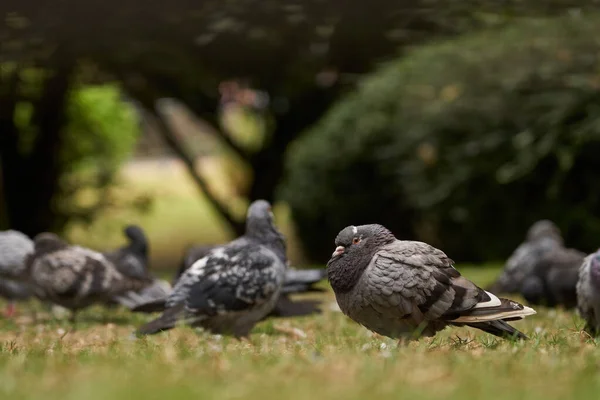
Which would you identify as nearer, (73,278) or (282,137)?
(73,278)

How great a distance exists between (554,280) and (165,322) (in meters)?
3.73

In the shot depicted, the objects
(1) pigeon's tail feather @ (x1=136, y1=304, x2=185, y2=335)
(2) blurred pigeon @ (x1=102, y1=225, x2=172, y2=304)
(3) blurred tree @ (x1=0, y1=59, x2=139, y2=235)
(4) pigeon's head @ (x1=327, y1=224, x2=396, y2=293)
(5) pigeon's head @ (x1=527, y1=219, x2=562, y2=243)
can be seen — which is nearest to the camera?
(4) pigeon's head @ (x1=327, y1=224, x2=396, y2=293)

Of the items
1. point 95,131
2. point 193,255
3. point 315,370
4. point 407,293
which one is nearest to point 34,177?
point 95,131

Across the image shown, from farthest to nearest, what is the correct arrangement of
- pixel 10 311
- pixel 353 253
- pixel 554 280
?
pixel 10 311, pixel 554 280, pixel 353 253

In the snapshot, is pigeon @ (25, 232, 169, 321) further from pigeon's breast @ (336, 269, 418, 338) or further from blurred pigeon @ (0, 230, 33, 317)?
pigeon's breast @ (336, 269, 418, 338)

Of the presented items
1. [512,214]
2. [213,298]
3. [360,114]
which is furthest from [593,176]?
[213,298]

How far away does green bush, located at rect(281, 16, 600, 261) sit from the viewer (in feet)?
40.6

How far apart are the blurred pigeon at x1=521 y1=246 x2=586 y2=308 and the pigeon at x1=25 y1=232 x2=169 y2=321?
3558 millimetres

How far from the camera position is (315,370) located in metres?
3.79

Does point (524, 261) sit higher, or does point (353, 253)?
point (353, 253)

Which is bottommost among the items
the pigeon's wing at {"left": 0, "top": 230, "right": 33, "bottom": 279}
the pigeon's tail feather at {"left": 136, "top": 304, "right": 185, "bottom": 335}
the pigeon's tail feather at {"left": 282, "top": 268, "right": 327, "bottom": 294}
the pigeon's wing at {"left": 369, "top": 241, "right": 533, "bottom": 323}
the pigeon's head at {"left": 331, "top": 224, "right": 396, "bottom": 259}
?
the pigeon's wing at {"left": 0, "top": 230, "right": 33, "bottom": 279}

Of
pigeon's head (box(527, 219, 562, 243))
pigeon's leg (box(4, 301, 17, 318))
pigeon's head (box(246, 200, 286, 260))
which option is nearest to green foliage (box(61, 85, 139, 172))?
pigeon's leg (box(4, 301, 17, 318))

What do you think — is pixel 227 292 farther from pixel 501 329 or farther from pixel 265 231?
pixel 501 329

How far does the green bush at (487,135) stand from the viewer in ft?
40.6
